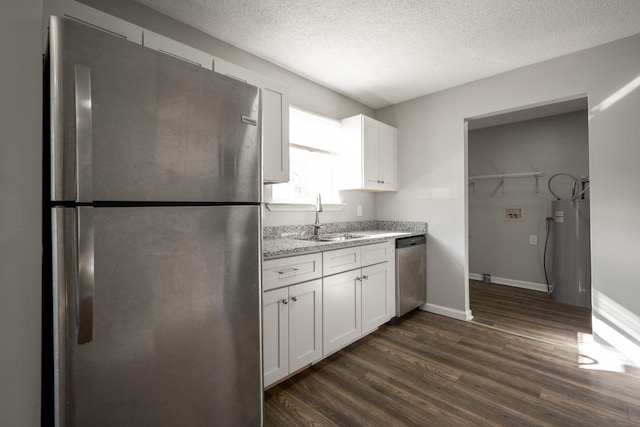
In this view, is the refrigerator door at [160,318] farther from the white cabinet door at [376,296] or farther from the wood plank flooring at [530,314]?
the wood plank flooring at [530,314]

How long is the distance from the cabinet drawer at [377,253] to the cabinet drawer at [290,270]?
574mm

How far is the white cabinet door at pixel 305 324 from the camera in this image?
6.24 ft

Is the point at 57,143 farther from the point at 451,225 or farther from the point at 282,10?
the point at 451,225

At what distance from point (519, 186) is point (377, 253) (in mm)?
2950

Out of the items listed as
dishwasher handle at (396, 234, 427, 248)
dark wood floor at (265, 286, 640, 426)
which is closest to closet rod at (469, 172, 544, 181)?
dishwasher handle at (396, 234, 427, 248)

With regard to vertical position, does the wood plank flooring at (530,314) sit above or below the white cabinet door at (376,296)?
below

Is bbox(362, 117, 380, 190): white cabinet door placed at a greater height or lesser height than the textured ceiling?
lesser

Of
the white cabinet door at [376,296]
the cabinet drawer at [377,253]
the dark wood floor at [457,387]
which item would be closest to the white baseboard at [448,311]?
the dark wood floor at [457,387]

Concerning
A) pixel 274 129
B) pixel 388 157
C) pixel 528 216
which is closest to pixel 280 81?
pixel 274 129

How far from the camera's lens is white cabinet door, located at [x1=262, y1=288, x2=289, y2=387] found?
175cm

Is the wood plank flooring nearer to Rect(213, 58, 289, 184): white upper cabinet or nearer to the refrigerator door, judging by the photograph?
Rect(213, 58, 289, 184): white upper cabinet

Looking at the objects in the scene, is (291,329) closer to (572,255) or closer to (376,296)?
(376,296)

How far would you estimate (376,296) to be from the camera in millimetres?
2656

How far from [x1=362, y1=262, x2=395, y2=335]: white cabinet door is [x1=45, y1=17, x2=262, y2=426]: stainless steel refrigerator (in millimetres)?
1317
